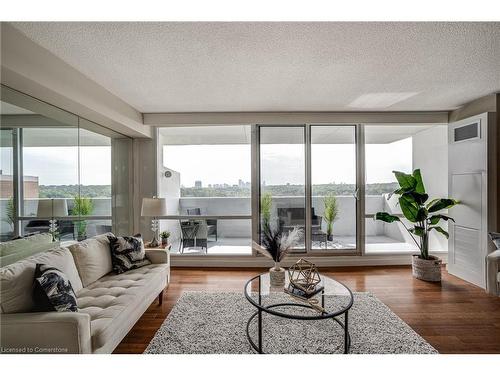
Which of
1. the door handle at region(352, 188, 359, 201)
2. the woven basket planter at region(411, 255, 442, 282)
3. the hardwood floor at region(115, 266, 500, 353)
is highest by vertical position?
the door handle at region(352, 188, 359, 201)

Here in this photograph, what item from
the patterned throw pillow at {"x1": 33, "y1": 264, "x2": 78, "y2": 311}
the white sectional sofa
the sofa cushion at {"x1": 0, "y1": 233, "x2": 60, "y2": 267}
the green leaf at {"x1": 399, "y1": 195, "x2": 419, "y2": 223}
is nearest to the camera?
the white sectional sofa

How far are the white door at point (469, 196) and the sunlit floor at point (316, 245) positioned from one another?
0.75 metres

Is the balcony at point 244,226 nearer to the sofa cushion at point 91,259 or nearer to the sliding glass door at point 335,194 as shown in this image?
the sliding glass door at point 335,194

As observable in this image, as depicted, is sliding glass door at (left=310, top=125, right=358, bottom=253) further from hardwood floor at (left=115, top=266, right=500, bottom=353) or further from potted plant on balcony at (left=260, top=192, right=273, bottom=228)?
potted plant on balcony at (left=260, top=192, right=273, bottom=228)

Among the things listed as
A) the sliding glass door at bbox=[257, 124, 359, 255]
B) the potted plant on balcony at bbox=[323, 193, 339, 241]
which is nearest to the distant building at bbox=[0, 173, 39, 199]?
the sliding glass door at bbox=[257, 124, 359, 255]

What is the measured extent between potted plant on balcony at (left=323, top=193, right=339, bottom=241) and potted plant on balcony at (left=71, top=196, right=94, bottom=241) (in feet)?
11.6

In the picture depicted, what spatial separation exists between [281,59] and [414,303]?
117 inches

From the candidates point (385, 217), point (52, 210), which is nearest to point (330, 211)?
point (385, 217)

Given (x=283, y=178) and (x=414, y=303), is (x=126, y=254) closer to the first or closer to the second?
(x=283, y=178)

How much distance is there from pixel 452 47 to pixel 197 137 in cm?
343

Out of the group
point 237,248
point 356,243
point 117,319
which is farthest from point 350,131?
point 117,319

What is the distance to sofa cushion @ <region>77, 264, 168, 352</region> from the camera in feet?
5.30

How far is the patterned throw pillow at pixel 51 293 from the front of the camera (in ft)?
5.11

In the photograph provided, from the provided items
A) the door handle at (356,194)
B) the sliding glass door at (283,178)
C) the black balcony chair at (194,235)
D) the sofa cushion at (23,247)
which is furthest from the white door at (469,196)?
the sofa cushion at (23,247)
